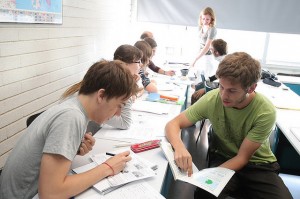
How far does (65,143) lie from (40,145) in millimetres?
128

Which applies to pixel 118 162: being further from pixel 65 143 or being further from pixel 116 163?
pixel 65 143

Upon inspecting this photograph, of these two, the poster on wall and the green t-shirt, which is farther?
the poster on wall

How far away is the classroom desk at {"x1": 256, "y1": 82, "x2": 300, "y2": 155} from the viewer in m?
1.87

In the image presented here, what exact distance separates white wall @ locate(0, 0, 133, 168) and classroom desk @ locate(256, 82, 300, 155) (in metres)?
1.84

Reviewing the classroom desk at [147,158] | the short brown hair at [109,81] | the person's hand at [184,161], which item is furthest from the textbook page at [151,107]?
the short brown hair at [109,81]

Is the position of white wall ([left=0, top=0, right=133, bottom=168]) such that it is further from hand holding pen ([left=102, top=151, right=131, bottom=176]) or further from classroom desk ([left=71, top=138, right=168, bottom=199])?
hand holding pen ([left=102, top=151, right=131, bottom=176])

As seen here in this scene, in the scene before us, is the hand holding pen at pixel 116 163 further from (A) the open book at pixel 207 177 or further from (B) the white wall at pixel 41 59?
(B) the white wall at pixel 41 59

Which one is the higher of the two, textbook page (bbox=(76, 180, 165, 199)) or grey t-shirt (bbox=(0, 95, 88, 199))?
grey t-shirt (bbox=(0, 95, 88, 199))

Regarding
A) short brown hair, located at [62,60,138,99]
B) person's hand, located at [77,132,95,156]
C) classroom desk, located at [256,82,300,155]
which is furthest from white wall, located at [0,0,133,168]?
classroom desk, located at [256,82,300,155]

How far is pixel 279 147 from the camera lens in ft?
7.82

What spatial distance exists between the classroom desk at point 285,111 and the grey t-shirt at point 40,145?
1306 millimetres

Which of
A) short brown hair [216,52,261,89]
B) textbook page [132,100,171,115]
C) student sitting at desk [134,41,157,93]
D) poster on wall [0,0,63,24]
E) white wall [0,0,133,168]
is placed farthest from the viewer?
student sitting at desk [134,41,157,93]

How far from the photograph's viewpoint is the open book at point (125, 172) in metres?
1.08

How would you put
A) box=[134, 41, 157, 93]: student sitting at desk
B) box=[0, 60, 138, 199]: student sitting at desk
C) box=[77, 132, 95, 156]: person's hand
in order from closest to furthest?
box=[0, 60, 138, 199]: student sitting at desk → box=[77, 132, 95, 156]: person's hand → box=[134, 41, 157, 93]: student sitting at desk
